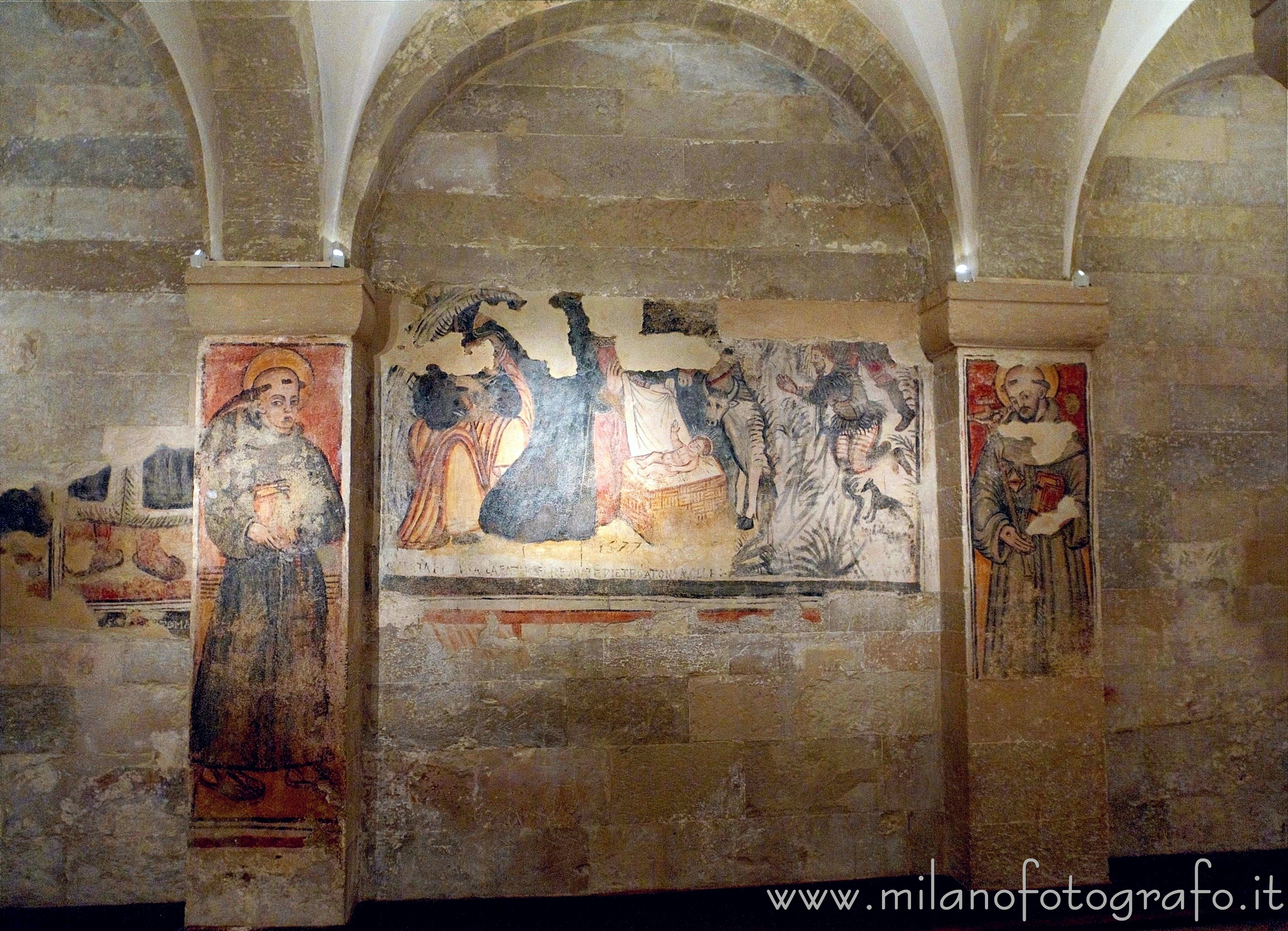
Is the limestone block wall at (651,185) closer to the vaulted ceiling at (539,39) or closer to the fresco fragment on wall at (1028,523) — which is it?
the vaulted ceiling at (539,39)

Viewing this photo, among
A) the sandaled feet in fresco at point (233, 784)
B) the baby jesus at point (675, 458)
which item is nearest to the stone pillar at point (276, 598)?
the sandaled feet in fresco at point (233, 784)

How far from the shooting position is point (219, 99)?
4.18 m

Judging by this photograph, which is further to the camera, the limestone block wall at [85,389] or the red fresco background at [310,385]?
the limestone block wall at [85,389]

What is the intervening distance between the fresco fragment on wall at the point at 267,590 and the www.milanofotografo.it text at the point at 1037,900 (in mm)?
2207

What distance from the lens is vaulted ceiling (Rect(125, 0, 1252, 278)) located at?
4.16m

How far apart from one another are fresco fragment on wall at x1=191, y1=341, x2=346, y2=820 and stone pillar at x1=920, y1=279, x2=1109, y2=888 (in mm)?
2792

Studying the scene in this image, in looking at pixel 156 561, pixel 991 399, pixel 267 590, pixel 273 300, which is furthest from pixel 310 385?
pixel 991 399

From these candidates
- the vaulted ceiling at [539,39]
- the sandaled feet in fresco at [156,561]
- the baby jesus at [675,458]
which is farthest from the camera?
the baby jesus at [675,458]

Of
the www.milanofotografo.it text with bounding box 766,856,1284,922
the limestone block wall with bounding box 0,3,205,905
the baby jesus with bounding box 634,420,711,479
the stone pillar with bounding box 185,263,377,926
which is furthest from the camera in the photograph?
the baby jesus with bounding box 634,420,711,479

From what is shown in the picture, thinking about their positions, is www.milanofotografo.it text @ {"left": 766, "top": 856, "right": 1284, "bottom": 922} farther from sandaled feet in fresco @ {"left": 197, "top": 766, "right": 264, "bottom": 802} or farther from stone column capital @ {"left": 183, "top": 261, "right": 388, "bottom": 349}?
stone column capital @ {"left": 183, "top": 261, "right": 388, "bottom": 349}

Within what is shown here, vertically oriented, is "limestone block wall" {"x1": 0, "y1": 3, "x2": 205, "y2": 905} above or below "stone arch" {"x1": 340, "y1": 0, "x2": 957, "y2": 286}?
below

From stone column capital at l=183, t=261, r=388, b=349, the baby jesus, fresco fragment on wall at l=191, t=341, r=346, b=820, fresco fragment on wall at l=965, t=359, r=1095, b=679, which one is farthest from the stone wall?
the baby jesus

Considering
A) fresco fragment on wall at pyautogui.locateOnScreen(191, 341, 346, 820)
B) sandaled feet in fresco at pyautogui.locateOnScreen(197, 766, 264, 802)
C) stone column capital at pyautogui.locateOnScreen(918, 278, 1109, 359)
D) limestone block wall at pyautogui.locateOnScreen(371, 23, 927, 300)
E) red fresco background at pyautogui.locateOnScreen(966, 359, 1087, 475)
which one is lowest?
sandaled feet in fresco at pyautogui.locateOnScreen(197, 766, 264, 802)

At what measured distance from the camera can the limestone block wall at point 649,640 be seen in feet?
14.8
